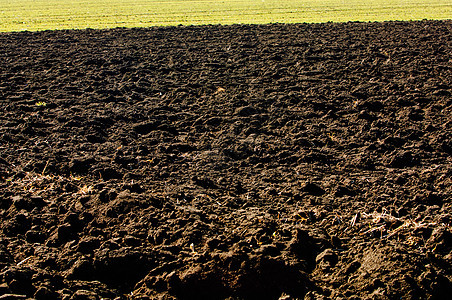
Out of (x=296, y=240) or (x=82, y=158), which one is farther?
(x=82, y=158)

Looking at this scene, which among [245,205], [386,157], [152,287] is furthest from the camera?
[386,157]

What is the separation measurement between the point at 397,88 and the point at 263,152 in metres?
4.41

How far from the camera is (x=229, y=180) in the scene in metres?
5.52

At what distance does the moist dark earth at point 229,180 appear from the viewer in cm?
364

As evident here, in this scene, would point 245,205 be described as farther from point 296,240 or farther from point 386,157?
point 386,157

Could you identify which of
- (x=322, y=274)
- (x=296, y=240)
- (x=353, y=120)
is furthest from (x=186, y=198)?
(x=353, y=120)

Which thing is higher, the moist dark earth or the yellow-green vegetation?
the yellow-green vegetation

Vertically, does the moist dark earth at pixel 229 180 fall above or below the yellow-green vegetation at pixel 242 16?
below

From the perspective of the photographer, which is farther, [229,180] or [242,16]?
[242,16]

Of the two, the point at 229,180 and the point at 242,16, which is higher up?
the point at 242,16

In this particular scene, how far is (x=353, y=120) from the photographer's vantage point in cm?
745

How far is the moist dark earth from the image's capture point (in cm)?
364

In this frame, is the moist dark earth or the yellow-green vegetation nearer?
the moist dark earth

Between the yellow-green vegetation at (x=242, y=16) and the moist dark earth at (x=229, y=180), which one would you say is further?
the yellow-green vegetation at (x=242, y=16)
